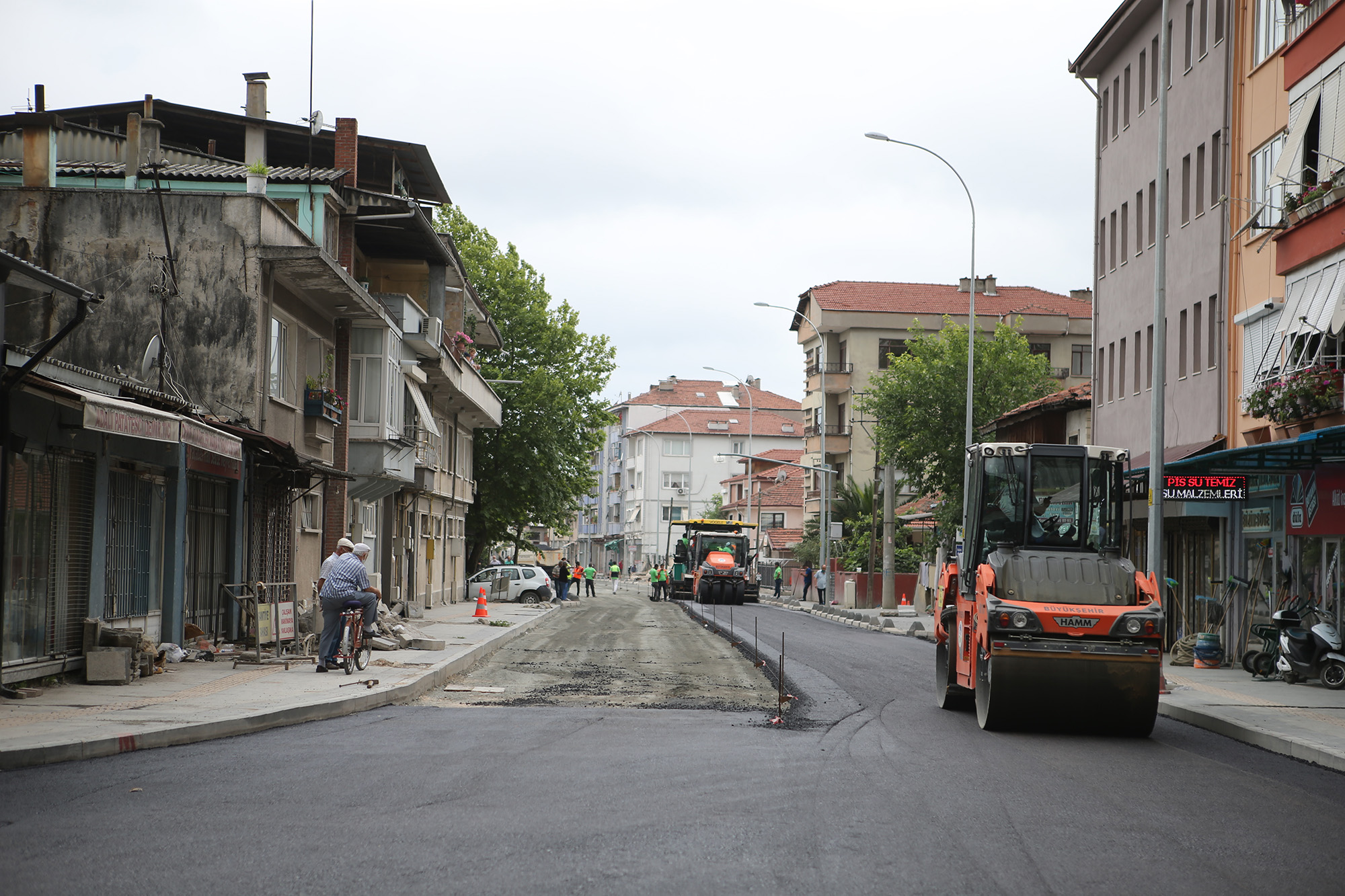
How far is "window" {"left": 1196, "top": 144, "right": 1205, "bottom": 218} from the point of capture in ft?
88.6

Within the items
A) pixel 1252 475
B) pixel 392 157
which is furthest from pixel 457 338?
pixel 1252 475

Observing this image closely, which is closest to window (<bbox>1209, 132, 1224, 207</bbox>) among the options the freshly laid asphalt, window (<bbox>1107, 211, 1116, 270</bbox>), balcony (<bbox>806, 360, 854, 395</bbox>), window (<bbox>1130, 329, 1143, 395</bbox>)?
window (<bbox>1130, 329, 1143, 395</bbox>)

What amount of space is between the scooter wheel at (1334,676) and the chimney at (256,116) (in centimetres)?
2340

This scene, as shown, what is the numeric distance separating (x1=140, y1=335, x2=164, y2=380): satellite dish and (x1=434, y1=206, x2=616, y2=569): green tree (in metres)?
32.8

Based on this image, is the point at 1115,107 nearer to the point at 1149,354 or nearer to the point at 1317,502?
the point at 1149,354

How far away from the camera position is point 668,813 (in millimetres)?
8125

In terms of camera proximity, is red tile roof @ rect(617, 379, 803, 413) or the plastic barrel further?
red tile roof @ rect(617, 379, 803, 413)

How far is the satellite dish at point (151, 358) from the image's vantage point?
67.4ft

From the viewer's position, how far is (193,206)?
2172 centimetres

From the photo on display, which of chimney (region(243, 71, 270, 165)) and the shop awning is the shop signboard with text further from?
chimney (region(243, 71, 270, 165))


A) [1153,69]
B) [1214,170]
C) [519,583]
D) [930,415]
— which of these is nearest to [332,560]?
[1214,170]

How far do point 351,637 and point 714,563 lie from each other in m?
39.2

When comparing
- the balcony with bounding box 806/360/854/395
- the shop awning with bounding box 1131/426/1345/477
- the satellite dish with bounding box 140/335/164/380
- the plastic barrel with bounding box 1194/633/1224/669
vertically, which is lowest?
the plastic barrel with bounding box 1194/633/1224/669

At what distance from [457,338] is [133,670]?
87.8ft
